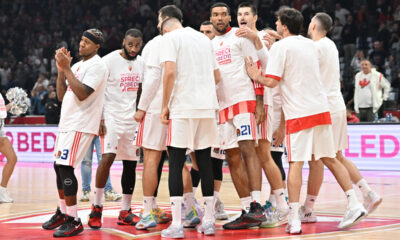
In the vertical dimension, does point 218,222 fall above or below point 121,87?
below

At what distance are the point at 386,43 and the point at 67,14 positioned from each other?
43.1 feet

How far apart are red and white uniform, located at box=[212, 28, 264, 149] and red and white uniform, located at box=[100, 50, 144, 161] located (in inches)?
44.0

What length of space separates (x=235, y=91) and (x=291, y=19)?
97 centimetres

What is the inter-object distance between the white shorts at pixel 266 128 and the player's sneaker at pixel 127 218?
1.61 meters

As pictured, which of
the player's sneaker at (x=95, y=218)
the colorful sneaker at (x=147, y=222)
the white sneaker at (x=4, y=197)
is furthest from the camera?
the white sneaker at (x=4, y=197)

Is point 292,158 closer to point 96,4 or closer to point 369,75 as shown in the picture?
point 369,75

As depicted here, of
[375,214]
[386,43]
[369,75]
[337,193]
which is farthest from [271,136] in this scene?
[386,43]

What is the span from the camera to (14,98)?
407 inches

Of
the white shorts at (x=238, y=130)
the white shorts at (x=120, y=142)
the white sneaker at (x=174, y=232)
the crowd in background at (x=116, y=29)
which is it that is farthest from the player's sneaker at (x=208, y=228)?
the crowd in background at (x=116, y=29)

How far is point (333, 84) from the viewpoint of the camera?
6.73 metres

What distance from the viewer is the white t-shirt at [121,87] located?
22.9 feet

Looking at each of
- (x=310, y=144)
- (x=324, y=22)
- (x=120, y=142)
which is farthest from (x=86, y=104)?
(x=324, y=22)

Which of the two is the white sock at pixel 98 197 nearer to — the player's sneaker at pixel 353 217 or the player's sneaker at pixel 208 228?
the player's sneaker at pixel 208 228

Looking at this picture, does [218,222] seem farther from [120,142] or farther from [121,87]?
[121,87]
